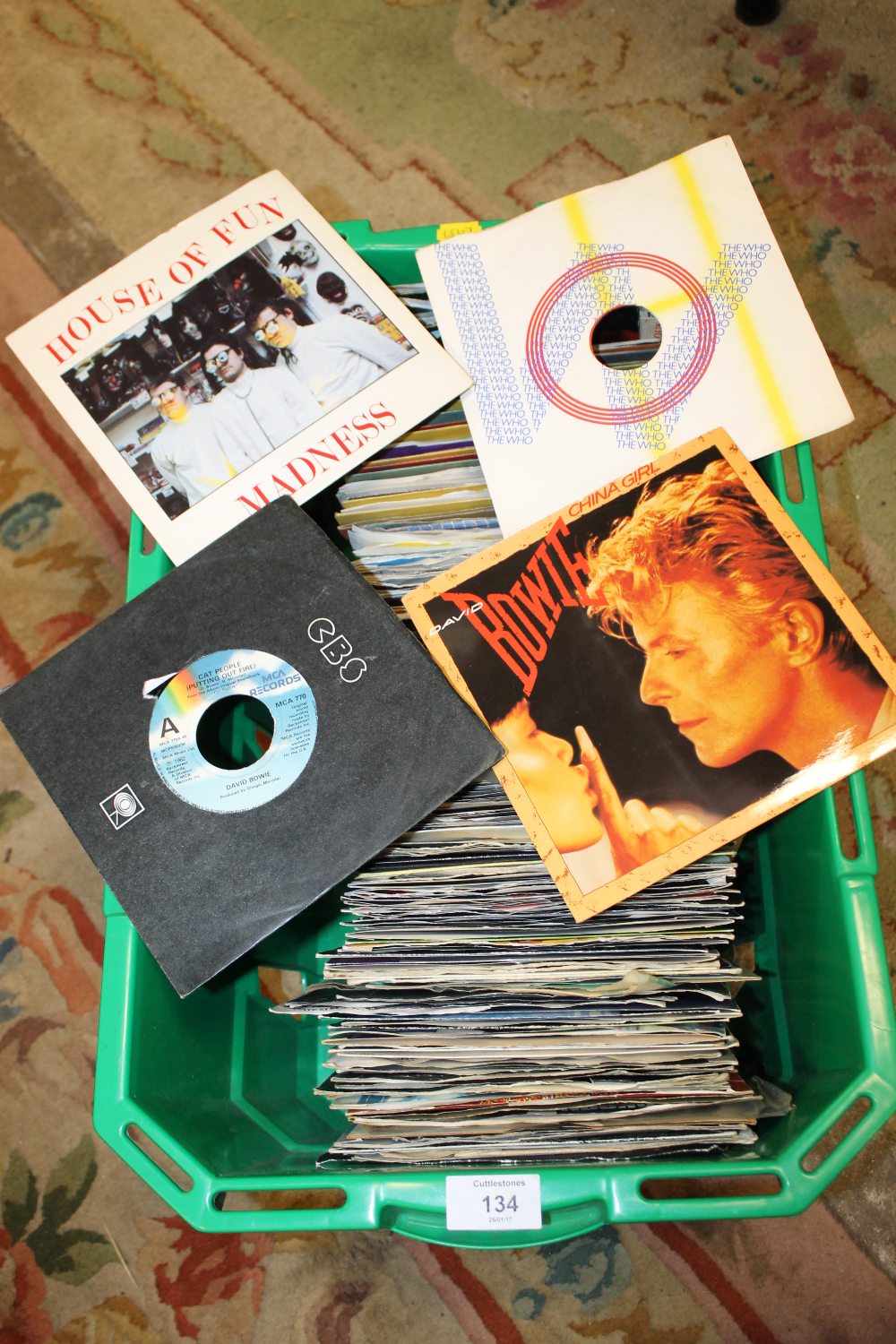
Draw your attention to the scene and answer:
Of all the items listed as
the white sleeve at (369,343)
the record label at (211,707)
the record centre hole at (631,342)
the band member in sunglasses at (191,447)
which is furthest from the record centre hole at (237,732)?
the record centre hole at (631,342)

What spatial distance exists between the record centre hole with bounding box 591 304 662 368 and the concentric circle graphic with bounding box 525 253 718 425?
0.10 feet

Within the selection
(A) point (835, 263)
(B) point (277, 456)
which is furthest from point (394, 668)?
(A) point (835, 263)

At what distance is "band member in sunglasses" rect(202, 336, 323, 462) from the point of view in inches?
29.4

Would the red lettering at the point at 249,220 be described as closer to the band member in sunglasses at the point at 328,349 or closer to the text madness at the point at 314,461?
the band member in sunglasses at the point at 328,349

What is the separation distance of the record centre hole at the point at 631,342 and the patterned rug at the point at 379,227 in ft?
1.28

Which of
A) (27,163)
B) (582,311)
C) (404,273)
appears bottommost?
(582,311)

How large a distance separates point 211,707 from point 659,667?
0.31m

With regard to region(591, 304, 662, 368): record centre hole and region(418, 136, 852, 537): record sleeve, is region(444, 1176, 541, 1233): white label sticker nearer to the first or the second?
region(418, 136, 852, 537): record sleeve

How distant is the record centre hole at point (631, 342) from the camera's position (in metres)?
0.76

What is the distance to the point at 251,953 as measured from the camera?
78 cm

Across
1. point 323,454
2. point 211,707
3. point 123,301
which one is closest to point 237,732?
point 211,707

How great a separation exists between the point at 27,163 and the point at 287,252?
0.70 meters

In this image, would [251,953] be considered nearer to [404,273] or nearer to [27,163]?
[404,273]

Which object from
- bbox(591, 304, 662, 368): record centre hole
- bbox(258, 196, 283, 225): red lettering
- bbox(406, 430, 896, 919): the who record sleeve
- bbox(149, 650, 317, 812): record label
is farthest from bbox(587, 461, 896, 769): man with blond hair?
bbox(258, 196, 283, 225): red lettering
